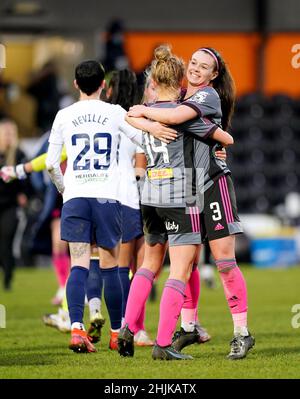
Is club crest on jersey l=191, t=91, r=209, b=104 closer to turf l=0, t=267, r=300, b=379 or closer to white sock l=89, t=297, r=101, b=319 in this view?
turf l=0, t=267, r=300, b=379

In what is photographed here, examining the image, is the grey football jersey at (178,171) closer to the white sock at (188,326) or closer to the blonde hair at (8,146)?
the white sock at (188,326)

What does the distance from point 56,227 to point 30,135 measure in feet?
34.9

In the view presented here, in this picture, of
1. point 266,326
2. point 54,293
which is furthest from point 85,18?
point 266,326

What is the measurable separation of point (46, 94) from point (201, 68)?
14293 mm

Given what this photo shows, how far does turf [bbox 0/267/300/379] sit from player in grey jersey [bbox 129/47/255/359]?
0.99ft

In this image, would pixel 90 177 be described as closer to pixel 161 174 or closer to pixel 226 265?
pixel 161 174

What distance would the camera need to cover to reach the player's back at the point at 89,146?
335 inches

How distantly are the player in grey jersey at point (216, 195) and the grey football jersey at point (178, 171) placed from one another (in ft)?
0.19

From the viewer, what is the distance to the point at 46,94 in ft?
72.7

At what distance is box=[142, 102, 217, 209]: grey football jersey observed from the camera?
7926 millimetres

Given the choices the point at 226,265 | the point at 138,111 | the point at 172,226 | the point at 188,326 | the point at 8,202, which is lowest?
the point at 188,326

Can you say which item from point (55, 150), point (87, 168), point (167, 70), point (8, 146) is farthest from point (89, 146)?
point (8, 146)

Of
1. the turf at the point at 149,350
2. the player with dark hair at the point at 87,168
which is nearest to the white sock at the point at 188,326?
the turf at the point at 149,350
